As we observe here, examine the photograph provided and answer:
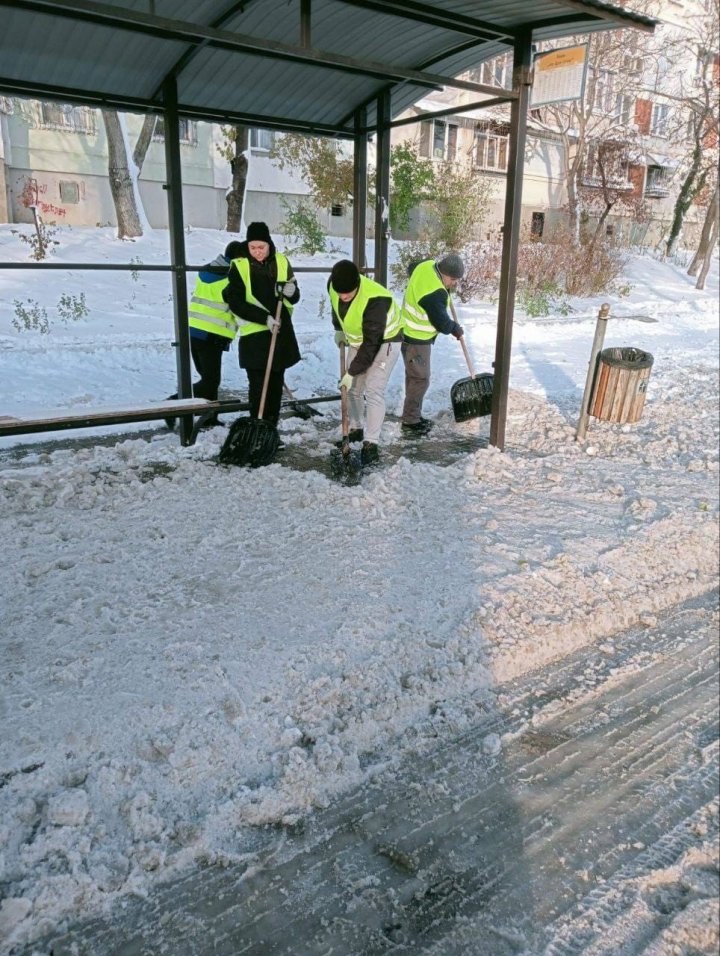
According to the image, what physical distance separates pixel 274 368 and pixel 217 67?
252 cm

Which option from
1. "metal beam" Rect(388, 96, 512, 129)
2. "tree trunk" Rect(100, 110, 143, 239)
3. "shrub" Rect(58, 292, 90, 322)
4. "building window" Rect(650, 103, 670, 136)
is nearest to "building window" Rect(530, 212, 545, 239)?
"building window" Rect(650, 103, 670, 136)

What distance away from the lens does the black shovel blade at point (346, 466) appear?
565 cm

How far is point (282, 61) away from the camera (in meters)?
6.18

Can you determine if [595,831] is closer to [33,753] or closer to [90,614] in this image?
[33,753]

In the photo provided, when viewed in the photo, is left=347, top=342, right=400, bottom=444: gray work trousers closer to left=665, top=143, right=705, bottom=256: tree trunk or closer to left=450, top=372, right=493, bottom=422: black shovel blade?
left=450, top=372, right=493, bottom=422: black shovel blade

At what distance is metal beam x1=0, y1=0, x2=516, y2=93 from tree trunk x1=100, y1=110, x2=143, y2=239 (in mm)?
15753

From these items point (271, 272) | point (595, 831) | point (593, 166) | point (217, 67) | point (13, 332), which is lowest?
point (595, 831)

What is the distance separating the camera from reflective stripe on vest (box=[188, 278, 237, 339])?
6.48m

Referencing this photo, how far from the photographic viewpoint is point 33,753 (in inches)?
103

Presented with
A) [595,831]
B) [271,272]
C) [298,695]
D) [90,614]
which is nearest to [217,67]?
[271,272]

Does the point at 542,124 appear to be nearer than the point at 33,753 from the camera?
No

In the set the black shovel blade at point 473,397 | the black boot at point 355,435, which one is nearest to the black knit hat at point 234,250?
the black boot at point 355,435

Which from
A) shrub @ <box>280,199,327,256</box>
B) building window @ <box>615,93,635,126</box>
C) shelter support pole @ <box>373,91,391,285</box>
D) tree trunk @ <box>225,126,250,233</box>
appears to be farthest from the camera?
building window @ <box>615,93,635,126</box>

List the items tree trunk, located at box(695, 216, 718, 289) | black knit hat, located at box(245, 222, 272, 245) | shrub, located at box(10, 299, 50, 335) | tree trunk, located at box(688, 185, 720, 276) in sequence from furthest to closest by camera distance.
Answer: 1. tree trunk, located at box(695, 216, 718, 289)
2. tree trunk, located at box(688, 185, 720, 276)
3. shrub, located at box(10, 299, 50, 335)
4. black knit hat, located at box(245, 222, 272, 245)
